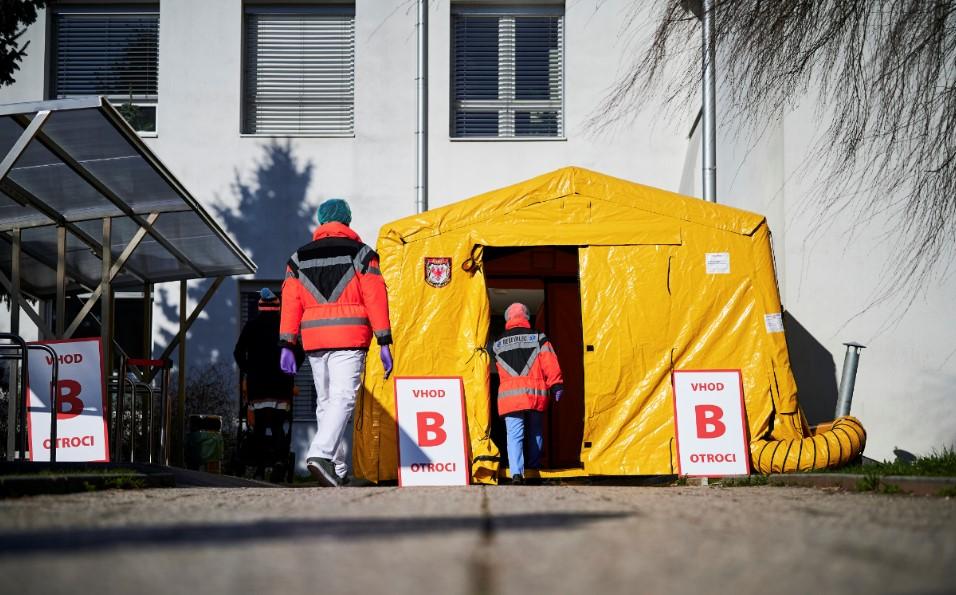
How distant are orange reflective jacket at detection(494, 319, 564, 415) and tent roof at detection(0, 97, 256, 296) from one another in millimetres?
3207

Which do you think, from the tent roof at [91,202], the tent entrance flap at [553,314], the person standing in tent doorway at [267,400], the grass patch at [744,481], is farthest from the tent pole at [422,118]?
the grass patch at [744,481]

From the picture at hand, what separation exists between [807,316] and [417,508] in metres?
8.34

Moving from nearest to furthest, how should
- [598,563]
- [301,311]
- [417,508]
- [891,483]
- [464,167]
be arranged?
[598,563] → [417,508] → [891,483] → [301,311] → [464,167]

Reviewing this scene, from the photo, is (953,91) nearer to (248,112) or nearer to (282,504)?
(282,504)

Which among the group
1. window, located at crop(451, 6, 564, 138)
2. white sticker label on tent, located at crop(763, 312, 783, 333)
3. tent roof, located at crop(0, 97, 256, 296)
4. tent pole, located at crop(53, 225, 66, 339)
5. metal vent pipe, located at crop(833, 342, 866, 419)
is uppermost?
window, located at crop(451, 6, 564, 138)

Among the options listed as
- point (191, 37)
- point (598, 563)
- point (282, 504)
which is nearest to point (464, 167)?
point (191, 37)

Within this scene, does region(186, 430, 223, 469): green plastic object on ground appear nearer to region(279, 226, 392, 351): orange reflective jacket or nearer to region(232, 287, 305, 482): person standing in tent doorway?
region(232, 287, 305, 482): person standing in tent doorway

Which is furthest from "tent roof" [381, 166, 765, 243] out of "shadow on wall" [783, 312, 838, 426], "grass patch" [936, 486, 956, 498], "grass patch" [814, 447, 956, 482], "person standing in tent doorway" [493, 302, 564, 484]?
"grass patch" [936, 486, 956, 498]

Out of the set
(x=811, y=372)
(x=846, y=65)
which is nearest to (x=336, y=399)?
(x=846, y=65)

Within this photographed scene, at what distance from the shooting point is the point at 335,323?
8883 mm

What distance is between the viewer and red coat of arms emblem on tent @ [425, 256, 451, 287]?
11664 millimetres

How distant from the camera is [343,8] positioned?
17094 millimetres

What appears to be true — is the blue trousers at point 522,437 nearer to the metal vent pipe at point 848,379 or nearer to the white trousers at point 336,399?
the white trousers at point 336,399

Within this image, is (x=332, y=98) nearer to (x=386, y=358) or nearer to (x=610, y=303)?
(x=610, y=303)
